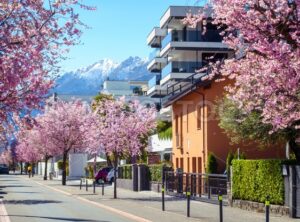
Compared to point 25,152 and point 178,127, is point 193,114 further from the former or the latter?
point 25,152

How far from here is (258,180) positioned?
21.5 metres

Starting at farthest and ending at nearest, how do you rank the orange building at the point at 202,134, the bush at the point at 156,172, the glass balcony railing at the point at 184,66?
the glass balcony railing at the point at 184,66
the bush at the point at 156,172
the orange building at the point at 202,134

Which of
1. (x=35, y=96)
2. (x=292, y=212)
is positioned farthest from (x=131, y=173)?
(x=35, y=96)

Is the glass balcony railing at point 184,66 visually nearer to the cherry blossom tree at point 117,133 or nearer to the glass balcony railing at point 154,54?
the glass balcony railing at point 154,54

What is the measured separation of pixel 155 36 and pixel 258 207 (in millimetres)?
50552

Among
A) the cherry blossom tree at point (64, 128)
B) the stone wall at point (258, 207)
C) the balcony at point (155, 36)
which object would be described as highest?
the balcony at point (155, 36)

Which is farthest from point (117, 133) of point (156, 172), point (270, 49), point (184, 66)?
point (184, 66)

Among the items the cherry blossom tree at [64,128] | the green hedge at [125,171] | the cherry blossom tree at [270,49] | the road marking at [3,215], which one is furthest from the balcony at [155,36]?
the cherry blossom tree at [270,49]

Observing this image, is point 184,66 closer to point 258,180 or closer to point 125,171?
point 125,171

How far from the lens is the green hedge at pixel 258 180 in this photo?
790 inches

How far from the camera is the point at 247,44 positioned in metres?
13.3

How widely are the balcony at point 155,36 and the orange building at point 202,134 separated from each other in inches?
1156

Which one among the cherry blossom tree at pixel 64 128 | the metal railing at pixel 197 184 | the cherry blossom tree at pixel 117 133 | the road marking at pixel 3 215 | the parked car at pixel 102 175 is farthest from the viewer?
the parked car at pixel 102 175

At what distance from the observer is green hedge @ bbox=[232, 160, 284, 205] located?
2008cm
